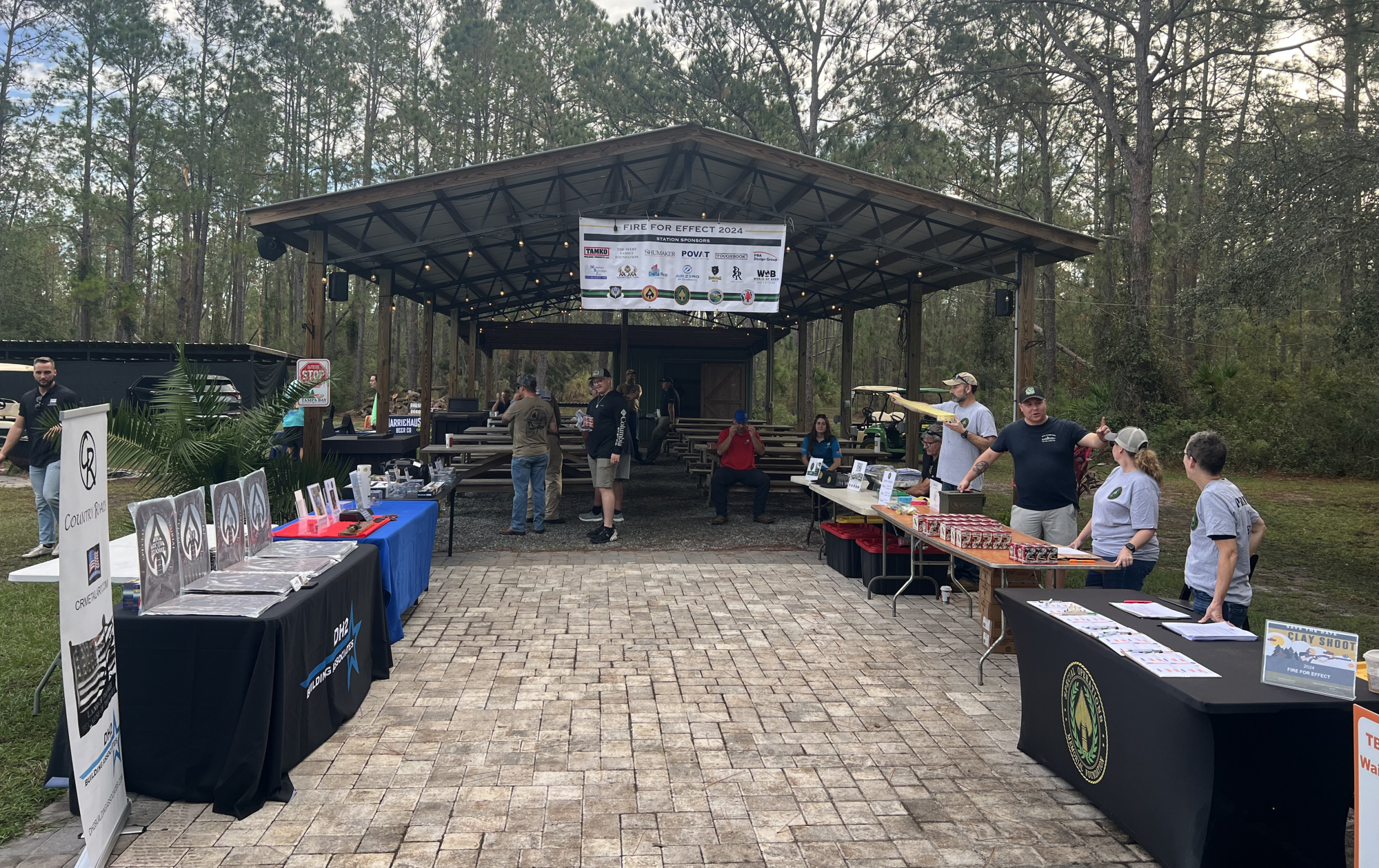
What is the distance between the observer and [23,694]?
411cm

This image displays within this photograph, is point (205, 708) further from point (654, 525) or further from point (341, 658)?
point (654, 525)

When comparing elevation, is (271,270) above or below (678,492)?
above

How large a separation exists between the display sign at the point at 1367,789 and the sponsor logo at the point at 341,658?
3386 mm

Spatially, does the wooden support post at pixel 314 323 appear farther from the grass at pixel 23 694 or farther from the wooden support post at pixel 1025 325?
the wooden support post at pixel 1025 325

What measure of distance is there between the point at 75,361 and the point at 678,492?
46.5 feet

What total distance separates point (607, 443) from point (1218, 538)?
19.9ft

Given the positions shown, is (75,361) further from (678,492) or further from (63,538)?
(63,538)

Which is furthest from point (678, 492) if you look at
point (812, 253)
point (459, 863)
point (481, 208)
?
point (459, 863)

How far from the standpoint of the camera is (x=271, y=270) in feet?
128

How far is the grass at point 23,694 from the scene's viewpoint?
10.1ft

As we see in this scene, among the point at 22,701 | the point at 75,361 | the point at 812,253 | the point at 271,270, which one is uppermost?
the point at 271,270

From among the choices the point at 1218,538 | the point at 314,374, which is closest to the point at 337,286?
the point at 314,374

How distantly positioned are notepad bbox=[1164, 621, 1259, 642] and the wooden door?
19.4 metres

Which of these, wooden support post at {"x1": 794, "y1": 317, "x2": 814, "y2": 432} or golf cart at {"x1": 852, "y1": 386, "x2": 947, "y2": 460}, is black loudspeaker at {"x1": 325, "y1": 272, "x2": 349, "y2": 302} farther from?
wooden support post at {"x1": 794, "y1": 317, "x2": 814, "y2": 432}
